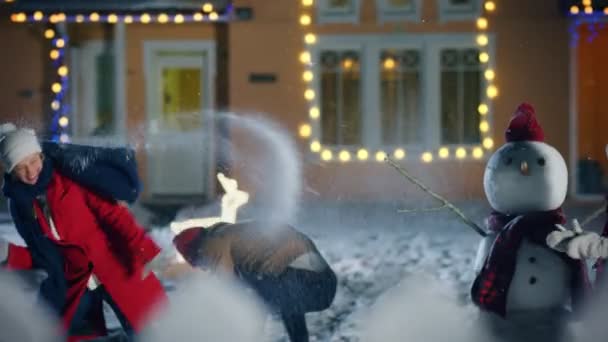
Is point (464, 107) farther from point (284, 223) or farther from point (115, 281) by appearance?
point (115, 281)

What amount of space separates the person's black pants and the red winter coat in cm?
50

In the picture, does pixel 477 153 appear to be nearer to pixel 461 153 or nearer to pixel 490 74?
pixel 461 153

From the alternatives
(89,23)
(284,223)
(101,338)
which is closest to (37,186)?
(101,338)

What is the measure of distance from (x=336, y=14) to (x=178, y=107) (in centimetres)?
220

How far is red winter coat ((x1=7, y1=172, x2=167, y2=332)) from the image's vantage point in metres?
Answer: 3.88

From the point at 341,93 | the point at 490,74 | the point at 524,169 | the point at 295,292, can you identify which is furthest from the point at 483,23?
the point at 295,292

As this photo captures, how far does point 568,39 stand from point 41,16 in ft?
19.3

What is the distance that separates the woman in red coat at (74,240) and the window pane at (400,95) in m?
5.84

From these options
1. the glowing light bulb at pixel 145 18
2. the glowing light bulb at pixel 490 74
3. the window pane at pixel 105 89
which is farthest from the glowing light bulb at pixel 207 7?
the glowing light bulb at pixel 490 74

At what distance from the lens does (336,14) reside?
9461mm

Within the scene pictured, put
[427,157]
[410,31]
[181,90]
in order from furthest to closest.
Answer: [181,90], [410,31], [427,157]

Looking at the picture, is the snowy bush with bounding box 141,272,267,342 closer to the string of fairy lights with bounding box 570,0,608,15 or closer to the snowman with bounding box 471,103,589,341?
the snowman with bounding box 471,103,589,341

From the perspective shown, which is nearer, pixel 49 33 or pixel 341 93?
pixel 341 93

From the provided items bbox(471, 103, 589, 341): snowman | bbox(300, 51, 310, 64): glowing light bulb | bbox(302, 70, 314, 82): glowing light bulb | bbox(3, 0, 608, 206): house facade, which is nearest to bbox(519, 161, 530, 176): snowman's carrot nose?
bbox(471, 103, 589, 341): snowman
